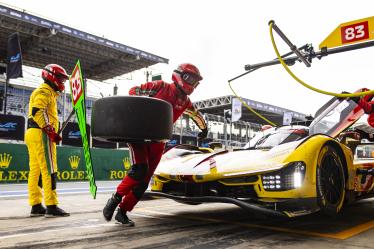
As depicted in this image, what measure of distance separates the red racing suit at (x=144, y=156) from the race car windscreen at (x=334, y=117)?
1.67 m

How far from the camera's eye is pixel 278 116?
45.2 m

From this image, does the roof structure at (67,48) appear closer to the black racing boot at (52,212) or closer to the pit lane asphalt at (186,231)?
the black racing boot at (52,212)

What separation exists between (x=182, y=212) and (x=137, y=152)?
4.73 ft

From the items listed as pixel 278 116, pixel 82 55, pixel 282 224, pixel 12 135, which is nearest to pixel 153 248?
pixel 282 224

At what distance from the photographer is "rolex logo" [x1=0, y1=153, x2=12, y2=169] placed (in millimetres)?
10023

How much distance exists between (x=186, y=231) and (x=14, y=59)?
1538cm

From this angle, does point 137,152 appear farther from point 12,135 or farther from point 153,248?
point 12,135

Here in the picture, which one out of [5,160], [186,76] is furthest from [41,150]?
[5,160]

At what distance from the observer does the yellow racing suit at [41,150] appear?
4.36 meters

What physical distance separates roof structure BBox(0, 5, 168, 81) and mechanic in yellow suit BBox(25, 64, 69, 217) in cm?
1821

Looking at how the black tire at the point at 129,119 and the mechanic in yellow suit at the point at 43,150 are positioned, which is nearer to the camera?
the black tire at the point at 129,119

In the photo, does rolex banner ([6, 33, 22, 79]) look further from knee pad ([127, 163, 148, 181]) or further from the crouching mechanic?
knee pad ([127, 163, 148, 181])

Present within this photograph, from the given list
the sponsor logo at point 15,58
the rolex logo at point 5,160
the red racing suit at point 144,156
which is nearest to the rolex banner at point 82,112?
the red racing suit at point 144,156

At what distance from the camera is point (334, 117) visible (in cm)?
449
